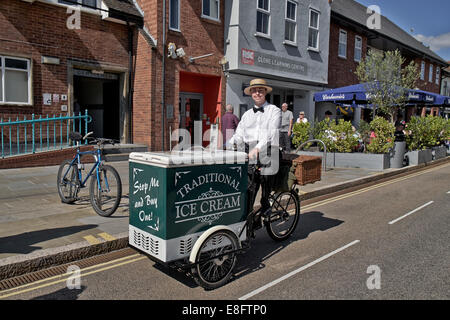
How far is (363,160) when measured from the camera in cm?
1207

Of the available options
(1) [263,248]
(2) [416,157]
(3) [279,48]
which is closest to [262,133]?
(1) [263,248]

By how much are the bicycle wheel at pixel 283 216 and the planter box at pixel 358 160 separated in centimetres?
763

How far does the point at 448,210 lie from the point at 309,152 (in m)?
6.44

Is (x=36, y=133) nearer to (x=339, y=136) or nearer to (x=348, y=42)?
(x=339, y=136)

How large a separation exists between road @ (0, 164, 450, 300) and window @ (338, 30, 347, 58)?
17.1 m

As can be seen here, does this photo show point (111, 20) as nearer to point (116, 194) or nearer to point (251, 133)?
point (116, 194)

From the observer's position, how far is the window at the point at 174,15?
12695mm

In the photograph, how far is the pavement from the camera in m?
4.05

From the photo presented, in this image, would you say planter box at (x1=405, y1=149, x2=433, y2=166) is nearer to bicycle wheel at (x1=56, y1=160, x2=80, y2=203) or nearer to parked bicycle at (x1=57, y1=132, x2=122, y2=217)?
parked bicycle at (x1=57, y1=132, x2=122, y2=217)

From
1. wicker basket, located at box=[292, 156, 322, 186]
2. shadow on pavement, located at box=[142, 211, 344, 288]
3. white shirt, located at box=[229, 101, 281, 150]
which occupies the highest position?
white shirt, located at box=[229, 101, 281, 150]

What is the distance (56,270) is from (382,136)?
427 inches

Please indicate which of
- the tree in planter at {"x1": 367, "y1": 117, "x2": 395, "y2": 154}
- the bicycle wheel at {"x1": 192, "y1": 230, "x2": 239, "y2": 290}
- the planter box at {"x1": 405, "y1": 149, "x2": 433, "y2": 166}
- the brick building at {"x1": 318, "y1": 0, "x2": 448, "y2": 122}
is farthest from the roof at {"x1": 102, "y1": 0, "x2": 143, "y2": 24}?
the brick building at {"x1": 318, "y1": 0, "x2": 448, "y2": 122}

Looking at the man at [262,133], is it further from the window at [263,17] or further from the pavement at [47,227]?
the window at [263,17]

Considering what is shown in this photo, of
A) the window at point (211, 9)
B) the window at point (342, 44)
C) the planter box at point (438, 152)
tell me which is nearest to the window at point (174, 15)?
the window at point (211, 9)
